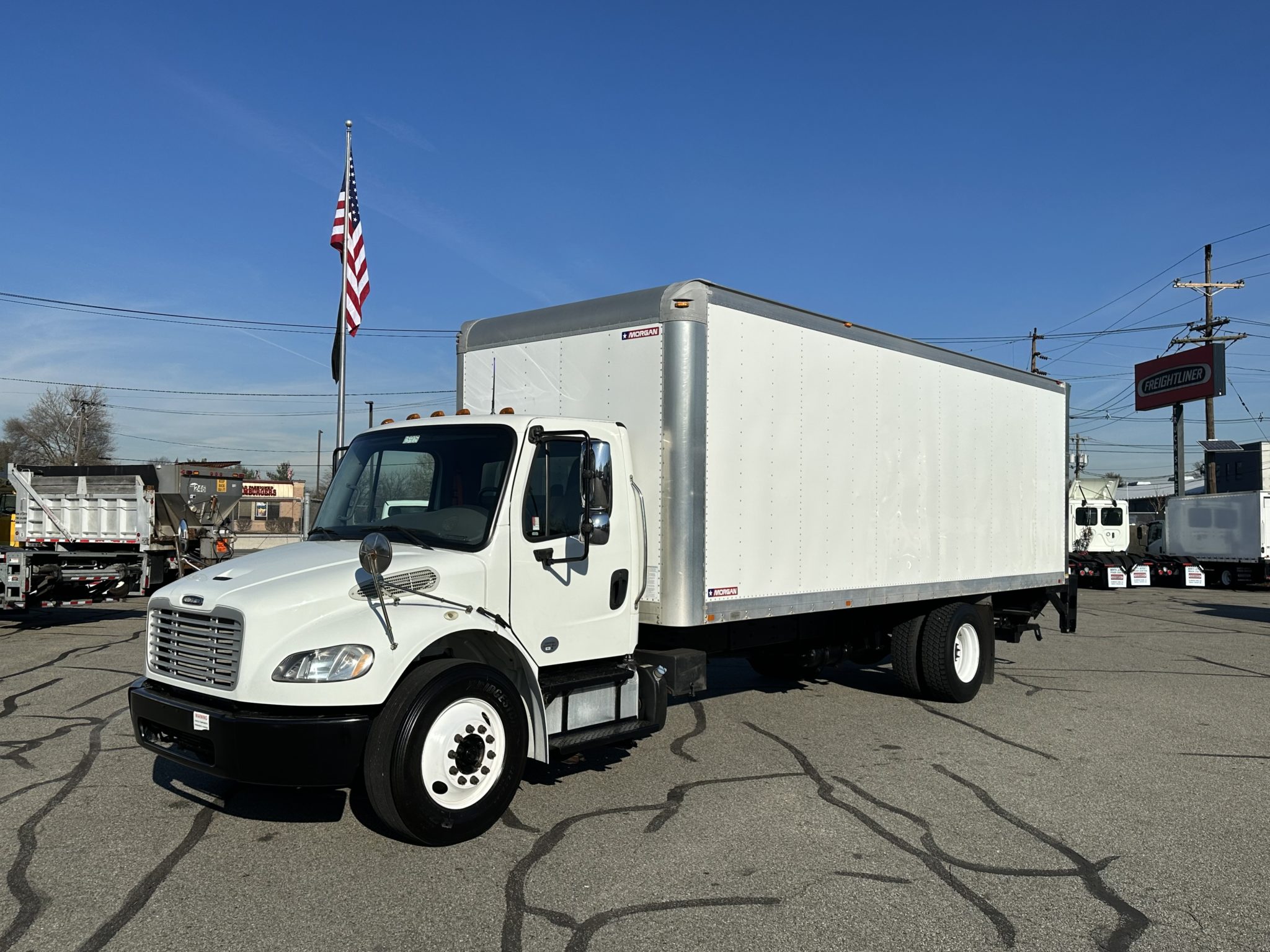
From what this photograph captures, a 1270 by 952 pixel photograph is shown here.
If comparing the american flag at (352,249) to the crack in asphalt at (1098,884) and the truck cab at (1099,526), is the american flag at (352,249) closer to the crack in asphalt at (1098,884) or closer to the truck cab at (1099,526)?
the crack in asphalt at (1098,884)

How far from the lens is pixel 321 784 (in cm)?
476

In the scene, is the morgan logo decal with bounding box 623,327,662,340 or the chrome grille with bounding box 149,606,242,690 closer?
the chrome grille with bounding box 149,606,242,690

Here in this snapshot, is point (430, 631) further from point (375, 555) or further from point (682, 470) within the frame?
point (682, 470)

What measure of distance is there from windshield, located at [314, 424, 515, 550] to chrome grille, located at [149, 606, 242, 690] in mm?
1059

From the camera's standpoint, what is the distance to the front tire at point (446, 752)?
15.9ft

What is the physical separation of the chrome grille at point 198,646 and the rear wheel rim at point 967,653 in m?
6.89

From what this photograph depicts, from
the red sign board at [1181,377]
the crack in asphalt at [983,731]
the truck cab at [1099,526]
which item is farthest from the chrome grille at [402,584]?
the red sign board at [1181,377]

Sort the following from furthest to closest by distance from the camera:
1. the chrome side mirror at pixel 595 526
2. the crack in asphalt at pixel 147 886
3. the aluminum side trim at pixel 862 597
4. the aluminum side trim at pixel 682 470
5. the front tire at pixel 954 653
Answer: the front tire at pixel 954 653 → the aluminum side trim at pixel 862 597 → the aluminum side trim at pixel 682 470 → the chrome side mirror at pixel 595 526 → the crack in asphalt at pixel 147 886

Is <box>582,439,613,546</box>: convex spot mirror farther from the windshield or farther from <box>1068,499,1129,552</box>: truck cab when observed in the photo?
<box>1068,499,1129,552</box>: truck cab

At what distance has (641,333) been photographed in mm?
6547

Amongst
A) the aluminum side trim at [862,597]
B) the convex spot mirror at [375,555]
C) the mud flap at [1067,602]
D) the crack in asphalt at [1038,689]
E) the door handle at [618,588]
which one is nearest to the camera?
the convex spot mirror at [375,555]

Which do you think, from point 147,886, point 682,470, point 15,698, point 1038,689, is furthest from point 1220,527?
point 147,886

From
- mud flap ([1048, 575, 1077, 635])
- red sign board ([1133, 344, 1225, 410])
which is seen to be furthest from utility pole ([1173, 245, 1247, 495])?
mud flap ([1048, 575, 1077, 635])

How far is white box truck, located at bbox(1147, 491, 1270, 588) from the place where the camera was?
2717 cm
